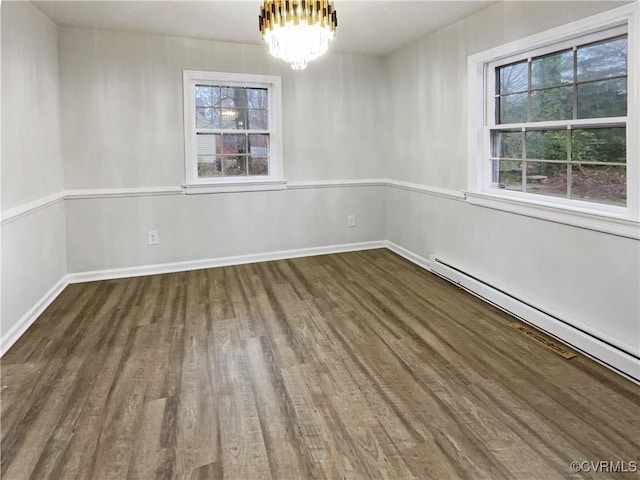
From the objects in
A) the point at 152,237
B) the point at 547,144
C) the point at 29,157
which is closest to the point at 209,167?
the point at 152,237

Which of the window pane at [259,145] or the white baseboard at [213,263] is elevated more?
the window pane at [259,145]

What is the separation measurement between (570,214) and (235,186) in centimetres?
321

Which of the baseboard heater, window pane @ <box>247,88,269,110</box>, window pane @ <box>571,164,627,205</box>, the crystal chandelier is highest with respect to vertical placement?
window pane @ <box>247,88,269,110</box>

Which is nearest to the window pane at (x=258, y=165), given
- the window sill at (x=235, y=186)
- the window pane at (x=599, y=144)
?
the window sill at (x=235, y=186)

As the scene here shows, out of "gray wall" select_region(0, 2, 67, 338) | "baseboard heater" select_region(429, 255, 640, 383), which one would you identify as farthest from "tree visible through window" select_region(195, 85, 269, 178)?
"baseboard heater" select_region(429, 255, 640, 383)

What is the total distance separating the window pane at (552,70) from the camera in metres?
2.88

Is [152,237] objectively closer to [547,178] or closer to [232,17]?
[232,17]

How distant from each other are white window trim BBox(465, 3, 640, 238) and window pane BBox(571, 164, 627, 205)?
2.2 inches

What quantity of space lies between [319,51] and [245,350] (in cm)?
191

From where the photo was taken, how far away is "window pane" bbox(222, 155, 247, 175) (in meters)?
4.79

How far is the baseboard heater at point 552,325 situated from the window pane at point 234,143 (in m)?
2.44

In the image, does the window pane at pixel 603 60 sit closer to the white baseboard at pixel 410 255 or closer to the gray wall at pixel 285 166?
the gray wall at pixel 285 166

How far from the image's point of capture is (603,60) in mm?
2639

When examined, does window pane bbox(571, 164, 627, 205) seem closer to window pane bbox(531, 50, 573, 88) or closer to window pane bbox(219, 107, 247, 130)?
window pane bbox(531, 50, 573, 88)
